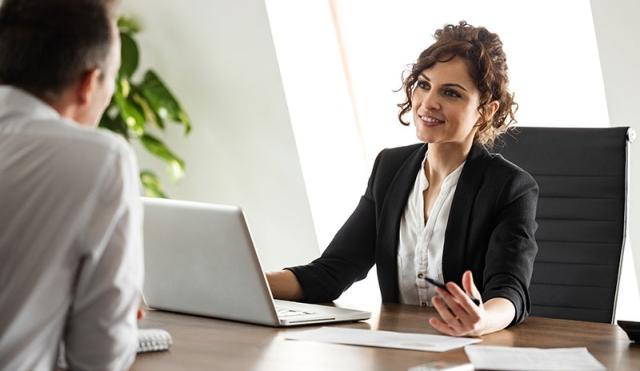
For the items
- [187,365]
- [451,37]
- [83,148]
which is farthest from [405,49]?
[83,148]

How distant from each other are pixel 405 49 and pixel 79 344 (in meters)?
3.28

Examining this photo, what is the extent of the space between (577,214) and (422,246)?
460mm

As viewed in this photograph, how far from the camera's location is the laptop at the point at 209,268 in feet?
6.98

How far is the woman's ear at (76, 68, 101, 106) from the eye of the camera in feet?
4.84

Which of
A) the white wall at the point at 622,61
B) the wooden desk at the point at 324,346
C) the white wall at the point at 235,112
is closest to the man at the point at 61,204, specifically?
the wooden desk at the point at 324,346

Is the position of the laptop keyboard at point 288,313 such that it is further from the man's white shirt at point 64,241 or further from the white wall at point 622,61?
the white wall at point 622,61

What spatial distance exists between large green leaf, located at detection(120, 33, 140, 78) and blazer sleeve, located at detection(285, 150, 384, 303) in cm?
200

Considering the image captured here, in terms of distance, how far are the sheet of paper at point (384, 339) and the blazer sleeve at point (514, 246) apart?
29 centimetres

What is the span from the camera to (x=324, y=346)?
198cm

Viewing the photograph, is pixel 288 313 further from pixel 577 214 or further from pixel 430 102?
pixel 577 214

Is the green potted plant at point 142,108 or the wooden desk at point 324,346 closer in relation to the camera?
the wooden desk at point 324,346

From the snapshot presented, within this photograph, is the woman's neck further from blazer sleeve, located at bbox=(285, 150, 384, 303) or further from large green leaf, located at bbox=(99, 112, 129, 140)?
large green leaf, located at bbox=(99, 112, 129, 140)

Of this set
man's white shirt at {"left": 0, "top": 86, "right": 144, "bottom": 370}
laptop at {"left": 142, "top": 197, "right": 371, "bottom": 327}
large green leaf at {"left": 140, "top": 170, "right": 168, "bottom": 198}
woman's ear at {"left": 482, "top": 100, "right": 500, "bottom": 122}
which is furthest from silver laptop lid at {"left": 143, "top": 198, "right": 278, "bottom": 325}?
large green leaf at {"left": 140, "top": 170, "right": 168, "bottom": 198}

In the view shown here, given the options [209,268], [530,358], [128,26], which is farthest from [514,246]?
[128,26]
